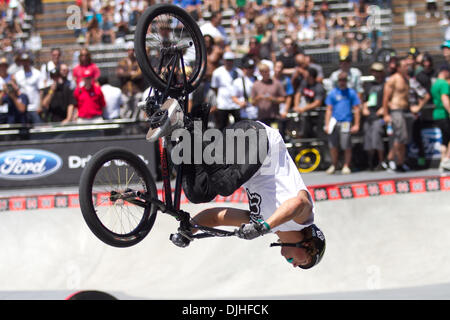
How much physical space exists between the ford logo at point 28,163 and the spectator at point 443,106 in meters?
6.66

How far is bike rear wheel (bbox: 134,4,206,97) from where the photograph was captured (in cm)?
523

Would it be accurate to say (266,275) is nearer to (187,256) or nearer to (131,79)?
(187,256)

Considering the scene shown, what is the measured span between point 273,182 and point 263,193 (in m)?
0.15

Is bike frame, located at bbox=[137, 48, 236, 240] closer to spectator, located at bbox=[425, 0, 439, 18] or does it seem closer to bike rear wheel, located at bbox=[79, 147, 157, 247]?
bike rear wheel, located at bbox=[79, 147, 157, 247]

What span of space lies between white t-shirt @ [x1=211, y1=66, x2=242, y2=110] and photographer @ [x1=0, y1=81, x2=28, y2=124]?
371 centimetres

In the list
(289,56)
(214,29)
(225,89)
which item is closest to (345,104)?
(225,89)

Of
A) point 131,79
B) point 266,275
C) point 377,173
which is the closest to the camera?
point 266,275

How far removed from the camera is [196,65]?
590 centimetres

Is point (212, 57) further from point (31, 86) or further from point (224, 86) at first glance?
point (31, 86)

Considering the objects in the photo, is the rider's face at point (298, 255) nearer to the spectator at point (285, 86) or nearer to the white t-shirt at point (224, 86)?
the white t-shirt at point (224, 86)

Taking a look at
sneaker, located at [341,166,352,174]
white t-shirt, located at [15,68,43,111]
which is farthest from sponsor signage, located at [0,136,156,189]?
sneaker, located at [341,166,352,174]
